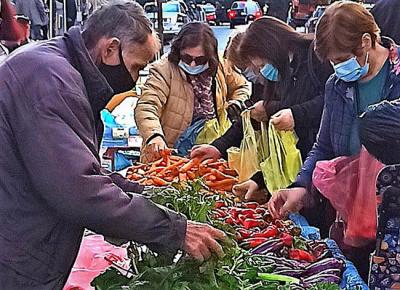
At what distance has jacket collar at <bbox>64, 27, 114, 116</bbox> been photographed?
1.95m

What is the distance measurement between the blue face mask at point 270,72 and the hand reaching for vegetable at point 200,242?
1.56 meters

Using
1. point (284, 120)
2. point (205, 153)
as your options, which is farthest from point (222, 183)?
point (284, 120)

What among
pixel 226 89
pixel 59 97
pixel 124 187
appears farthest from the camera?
pixel 226 89

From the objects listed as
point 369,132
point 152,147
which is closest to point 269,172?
point 152,147

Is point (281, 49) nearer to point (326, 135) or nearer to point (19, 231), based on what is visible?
point (326, 135)

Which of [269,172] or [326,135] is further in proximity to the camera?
[269,172]

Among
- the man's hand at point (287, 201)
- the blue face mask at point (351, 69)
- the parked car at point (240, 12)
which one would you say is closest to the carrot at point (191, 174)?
the man's hand at point (287, 201)

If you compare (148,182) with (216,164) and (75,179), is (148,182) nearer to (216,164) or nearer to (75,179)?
(216,164)

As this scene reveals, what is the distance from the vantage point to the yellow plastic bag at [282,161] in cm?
333

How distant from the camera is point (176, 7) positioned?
18.3 m

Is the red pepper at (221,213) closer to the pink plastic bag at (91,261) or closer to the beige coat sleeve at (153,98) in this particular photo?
the pink plastic bag at (91,261)

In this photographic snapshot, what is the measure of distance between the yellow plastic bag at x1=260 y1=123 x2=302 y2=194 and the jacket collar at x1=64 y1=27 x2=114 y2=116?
1.47 m

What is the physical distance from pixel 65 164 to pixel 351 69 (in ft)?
4.18

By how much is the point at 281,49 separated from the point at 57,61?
1.71 m
